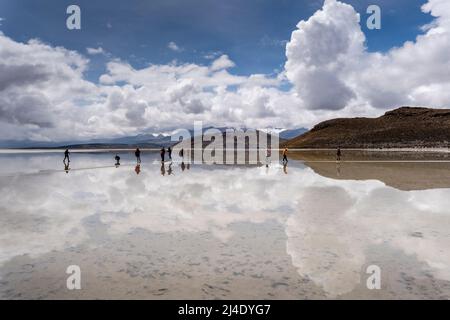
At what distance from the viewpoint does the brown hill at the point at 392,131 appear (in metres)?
125

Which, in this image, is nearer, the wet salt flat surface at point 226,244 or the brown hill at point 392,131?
the wet salt flat surface at point 226,244

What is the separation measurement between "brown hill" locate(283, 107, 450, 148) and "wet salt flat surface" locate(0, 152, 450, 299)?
4375 inches

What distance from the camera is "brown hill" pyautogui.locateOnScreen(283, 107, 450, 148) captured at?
125206 mm

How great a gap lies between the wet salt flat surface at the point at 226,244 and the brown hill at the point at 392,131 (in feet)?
365

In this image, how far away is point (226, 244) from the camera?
33.1 ft

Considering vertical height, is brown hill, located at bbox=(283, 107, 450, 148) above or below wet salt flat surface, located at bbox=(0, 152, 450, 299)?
above

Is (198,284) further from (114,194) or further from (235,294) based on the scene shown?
(114,194)

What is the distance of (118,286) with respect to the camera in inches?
285

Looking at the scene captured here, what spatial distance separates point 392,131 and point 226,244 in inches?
5747

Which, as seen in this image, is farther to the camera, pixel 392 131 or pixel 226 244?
pixel 392 131

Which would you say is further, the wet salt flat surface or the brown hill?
the brown hill

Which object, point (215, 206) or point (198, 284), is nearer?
point (198, 284)
